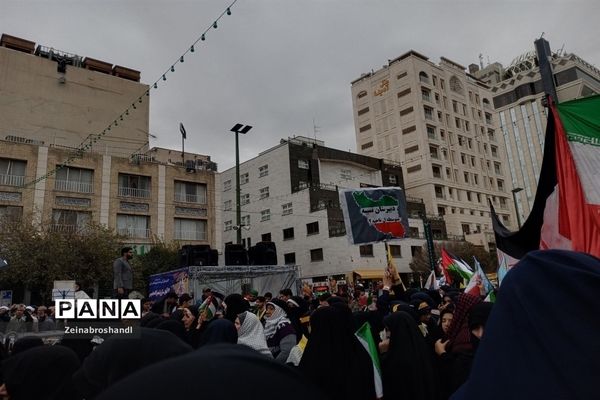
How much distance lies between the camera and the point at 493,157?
188 feet

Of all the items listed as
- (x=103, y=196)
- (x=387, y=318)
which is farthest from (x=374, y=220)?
(x=103, y=196)

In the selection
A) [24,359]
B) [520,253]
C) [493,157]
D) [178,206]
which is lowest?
[24,359]

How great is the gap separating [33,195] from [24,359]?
26.9 metres

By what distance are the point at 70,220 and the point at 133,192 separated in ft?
14.3

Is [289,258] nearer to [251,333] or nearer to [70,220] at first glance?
[70,220]

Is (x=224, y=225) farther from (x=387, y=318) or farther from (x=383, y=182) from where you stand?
(x=387, y=318)

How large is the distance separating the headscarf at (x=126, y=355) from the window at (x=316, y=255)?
3486 cm

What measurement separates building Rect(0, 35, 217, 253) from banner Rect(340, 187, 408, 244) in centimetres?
1760

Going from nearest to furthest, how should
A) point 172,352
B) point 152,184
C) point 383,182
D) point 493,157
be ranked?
1. point 172,352
2. point 152,184
3. point 383,182
4. point 493,157

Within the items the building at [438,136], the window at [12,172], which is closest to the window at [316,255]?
the building at [438,136]

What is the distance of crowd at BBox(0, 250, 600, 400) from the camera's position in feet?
2.31

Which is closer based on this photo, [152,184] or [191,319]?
[191,319]

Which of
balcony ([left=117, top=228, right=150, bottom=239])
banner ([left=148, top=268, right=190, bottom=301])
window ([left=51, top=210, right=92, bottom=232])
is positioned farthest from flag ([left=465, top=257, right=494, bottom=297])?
balcony ([left=117, top=228, right=150, bottom=239])

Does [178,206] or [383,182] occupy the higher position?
[383,182]
